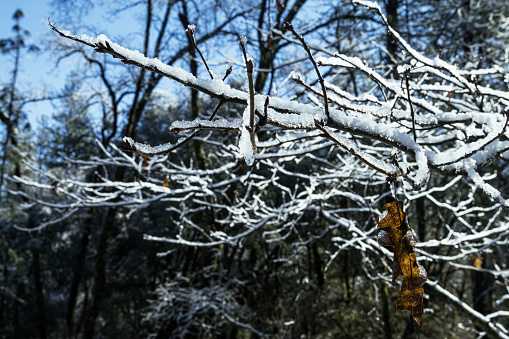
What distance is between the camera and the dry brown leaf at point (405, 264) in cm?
96

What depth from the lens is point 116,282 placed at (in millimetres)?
12867

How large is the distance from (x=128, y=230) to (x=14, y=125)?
17.2 ft

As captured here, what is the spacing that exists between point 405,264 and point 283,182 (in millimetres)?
9708

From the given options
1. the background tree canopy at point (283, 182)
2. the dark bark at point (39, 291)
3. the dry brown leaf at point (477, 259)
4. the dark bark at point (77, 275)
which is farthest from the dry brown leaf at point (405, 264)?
the dark bark at point (39, 291)

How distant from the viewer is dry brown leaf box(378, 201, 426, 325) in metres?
0.96

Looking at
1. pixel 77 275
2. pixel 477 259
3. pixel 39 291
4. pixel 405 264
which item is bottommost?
pixel 39 291

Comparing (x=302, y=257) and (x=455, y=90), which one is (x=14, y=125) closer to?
(x=302, y=257)

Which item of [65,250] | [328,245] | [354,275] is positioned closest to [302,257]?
[354,275]

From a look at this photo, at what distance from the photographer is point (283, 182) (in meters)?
10.7

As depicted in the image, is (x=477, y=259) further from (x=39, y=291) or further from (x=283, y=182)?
A: (x=39, y=291)

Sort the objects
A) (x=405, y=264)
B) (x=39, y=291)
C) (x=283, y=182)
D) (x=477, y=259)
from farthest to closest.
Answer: (x=39, y=291)
(x=283, y=182)
(x=477, y=259)
(x=405, y=264)

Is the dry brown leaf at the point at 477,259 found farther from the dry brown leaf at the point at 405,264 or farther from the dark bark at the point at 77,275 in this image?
the dark bark at the point at 77,275

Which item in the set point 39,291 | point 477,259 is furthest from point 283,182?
point 39,291

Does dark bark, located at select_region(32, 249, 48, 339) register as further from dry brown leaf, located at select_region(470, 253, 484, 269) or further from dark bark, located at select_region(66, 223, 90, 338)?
dry brown leaf, located at select_region(470, 253, 484, 269)
